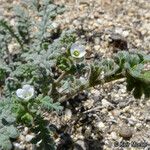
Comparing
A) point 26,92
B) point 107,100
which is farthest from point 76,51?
point 107,100

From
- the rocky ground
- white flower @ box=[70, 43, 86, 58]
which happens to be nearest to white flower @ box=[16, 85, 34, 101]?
white flower @ box=[70, 43, 86, 58]

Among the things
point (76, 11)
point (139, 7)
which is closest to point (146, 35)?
point (139, 7)

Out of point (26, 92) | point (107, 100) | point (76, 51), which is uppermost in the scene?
point (76, 51)

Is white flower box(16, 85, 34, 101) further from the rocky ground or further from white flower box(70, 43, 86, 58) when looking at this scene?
the rocky ground

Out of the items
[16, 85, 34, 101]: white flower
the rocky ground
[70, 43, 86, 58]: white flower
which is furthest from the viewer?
the rocky ground

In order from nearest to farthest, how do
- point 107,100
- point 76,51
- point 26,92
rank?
point 26,92, point 76,51, point 107,100

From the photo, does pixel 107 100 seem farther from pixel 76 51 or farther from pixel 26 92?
pixel 26 92
